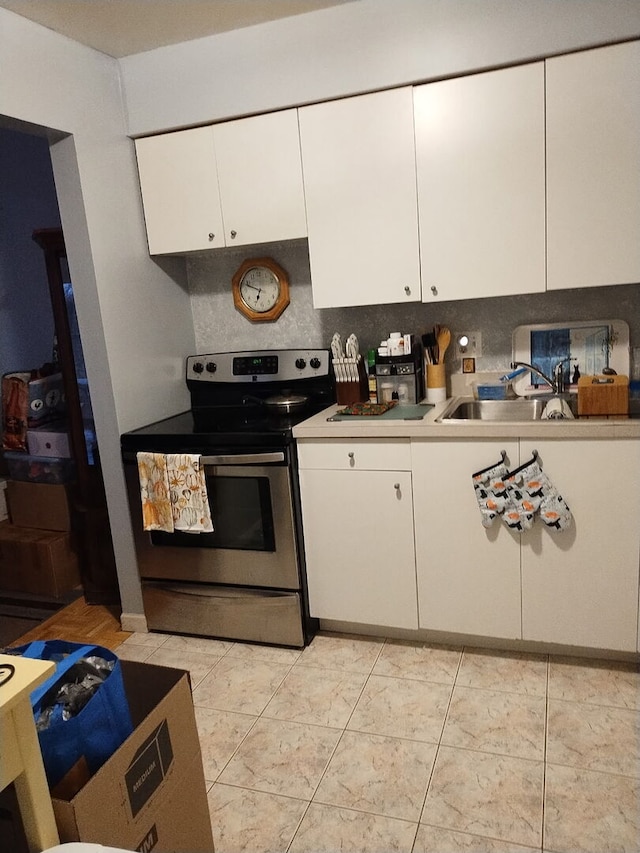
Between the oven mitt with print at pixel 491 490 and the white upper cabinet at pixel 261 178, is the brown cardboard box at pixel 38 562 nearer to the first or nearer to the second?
the white upper cabinet at pixel 261 178

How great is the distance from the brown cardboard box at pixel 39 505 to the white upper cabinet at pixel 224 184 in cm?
141

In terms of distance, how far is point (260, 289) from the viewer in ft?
9.64

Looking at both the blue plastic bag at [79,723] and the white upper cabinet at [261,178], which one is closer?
the blue plastic bag at [79,723]

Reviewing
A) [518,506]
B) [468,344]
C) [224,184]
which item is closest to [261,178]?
[224,184]

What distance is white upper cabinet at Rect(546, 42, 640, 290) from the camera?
6.68ft

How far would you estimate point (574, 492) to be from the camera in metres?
2.10

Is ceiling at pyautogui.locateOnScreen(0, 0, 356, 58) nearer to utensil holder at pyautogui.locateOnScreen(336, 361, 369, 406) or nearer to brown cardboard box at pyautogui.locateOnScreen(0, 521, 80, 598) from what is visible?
utensil holder at pyautogui.locateOnScreen(336, 361, 369, 406)

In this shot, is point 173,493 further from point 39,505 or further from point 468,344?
point 468,344

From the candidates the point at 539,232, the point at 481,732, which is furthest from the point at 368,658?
the point at 539,232

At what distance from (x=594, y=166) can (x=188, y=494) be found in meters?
1.88

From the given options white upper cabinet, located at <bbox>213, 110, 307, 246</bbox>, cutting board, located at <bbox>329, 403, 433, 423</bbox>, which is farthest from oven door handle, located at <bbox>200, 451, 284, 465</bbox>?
white upper cabinet, located at <bbox>213, 110, 307, 246</bbox>

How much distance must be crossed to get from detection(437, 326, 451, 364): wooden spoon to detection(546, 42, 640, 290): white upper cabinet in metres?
0.53

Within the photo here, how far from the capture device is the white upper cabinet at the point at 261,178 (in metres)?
2.44

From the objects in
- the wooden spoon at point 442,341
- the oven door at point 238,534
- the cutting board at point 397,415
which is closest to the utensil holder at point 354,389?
the cutting board at point 397,415
